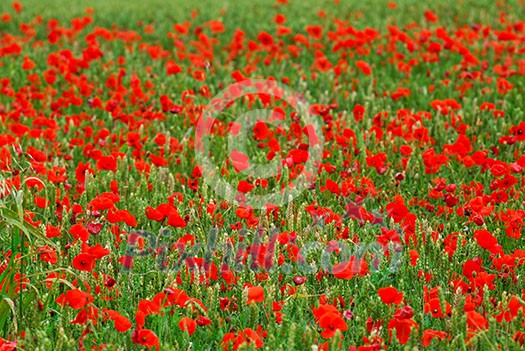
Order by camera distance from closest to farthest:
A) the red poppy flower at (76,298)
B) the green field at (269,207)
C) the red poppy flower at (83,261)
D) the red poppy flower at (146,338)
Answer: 1. the red poppy flower at (146,338)
2. the red poppy flower at (76,298)
3. the green field at (269,207)
4. the red poppy flower at (83,261)

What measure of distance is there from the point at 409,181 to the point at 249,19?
237 inches

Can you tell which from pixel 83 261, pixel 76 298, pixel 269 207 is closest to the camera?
pixel 76 298

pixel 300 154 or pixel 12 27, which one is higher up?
pixel 300 154

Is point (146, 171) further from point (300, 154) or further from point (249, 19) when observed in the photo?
point (249, 19)

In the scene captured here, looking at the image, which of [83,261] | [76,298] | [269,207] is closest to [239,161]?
[269,207]

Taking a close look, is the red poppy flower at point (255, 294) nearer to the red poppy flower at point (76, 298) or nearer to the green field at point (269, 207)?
the green field at point (269, 207)

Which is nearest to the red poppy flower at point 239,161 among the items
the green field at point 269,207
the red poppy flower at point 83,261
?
the green field at point 269,207

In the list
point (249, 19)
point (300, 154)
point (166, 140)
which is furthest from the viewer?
point (249, 19)

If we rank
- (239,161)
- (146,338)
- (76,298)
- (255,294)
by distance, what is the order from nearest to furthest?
(146,338) < (76,298) < (255,294) < (239,161)

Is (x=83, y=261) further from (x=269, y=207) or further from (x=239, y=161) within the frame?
(x=239, y=161)

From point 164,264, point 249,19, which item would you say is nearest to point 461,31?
point 249,19

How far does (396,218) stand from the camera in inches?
155

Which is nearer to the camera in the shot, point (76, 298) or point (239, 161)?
point (76, 298)

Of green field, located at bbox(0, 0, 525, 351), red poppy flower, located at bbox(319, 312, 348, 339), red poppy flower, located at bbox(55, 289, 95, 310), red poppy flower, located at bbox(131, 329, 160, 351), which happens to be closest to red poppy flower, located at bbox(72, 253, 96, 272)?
green field, located at bbox(0, 0, 525, 351)
